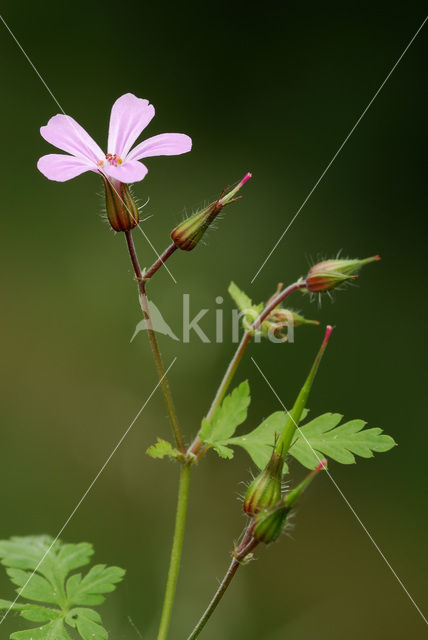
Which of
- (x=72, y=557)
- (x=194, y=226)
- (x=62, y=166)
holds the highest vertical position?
(x=62, y=166)

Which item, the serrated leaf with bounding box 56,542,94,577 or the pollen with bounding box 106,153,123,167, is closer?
the pollen with bounding box 106,153,123,167

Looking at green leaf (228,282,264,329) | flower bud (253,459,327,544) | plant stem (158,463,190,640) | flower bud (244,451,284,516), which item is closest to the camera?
flower bud (253,459,327,544)

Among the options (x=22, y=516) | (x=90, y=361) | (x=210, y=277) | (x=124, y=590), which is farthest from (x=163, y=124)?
(x=124, y=590)

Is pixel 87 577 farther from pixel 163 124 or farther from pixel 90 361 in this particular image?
pixel 163 124

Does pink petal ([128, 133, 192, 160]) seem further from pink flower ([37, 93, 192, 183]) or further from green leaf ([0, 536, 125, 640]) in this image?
green leaf ([0, 536, 125, 640])

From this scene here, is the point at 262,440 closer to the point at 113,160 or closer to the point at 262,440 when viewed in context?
the point at 262,440

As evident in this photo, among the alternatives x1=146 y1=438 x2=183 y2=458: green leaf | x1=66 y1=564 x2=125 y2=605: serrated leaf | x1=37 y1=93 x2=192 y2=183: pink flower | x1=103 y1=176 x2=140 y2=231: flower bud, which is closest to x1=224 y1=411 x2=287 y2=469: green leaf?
x1=146 y1=438 x2=183 y2=458: green leaf

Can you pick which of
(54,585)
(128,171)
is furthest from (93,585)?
(128,171)
